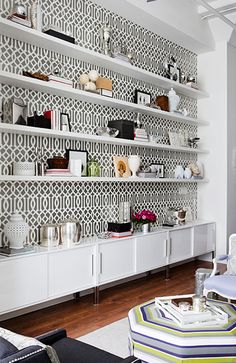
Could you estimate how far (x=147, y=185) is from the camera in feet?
17.3

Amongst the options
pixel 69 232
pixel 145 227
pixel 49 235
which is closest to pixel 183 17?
pixel 145 227

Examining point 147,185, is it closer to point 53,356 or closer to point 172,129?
point 172,129

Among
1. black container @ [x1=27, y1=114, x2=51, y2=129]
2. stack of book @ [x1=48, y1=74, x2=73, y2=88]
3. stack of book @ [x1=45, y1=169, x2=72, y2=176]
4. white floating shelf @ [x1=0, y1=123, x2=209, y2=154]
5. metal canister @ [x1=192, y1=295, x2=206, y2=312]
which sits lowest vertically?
metal canister @ [x1=192, y1=295, x2=206, y2=312]

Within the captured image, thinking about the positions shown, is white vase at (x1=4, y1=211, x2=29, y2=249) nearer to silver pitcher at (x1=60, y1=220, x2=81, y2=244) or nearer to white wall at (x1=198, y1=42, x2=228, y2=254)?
silver pitcher at (x1=60, y1=220, x2=81, y2=244)

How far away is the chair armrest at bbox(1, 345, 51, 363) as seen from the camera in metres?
1.11

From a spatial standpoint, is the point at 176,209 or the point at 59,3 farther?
the point at 176,209

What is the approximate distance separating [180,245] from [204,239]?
0.68 meters

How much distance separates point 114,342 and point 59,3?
3204mm

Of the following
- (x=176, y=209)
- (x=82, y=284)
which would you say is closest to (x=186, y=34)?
(x=176, y=209)

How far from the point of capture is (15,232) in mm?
3289

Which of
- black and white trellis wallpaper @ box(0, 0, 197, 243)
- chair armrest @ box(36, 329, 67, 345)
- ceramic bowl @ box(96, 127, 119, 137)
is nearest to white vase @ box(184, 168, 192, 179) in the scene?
black and white trellis wallpaper @ box(0, 0, 197, 243)

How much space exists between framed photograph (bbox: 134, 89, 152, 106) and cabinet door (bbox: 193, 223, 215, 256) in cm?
185

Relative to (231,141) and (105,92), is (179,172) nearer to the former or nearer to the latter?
(231,141)

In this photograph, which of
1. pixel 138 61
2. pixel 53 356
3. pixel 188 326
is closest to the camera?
pixel 53 356
